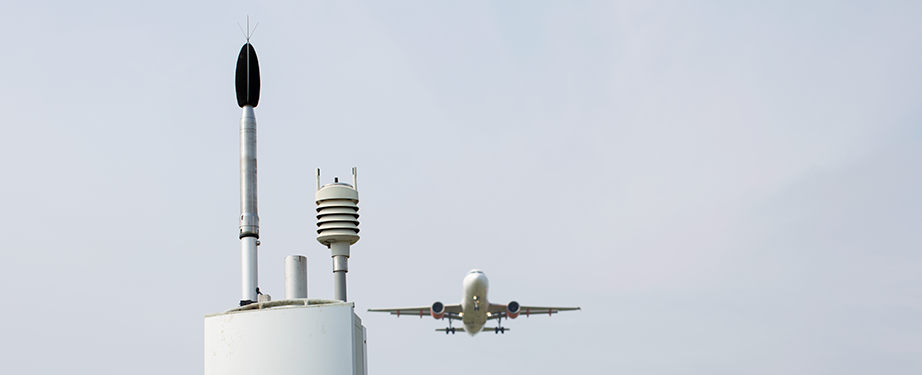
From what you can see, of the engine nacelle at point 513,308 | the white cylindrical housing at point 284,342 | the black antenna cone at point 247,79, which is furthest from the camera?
the engine nacelle at point 513,308

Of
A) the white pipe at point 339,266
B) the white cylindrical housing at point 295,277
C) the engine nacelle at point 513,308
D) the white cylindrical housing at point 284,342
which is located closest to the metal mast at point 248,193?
the white cylindrical housing at point 295,277

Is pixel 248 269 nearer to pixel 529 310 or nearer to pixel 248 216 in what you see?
pixel 248 216

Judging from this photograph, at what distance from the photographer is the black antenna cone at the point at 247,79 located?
35.0 m

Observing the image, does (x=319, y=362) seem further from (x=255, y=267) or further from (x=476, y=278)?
(x=476, y=278)

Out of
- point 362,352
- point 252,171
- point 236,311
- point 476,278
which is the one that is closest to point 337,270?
point 252,171

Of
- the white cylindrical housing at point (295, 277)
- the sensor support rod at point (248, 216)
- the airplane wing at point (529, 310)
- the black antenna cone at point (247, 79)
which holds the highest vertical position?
the black antenna cone at point (247, 79)

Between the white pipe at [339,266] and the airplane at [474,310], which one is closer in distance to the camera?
the white pipe at [339,266]

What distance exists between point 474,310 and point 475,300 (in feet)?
8.04

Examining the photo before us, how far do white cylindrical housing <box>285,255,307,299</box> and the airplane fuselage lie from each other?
5055 cm

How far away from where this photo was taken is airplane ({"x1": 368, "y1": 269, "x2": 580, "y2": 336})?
3164 inches

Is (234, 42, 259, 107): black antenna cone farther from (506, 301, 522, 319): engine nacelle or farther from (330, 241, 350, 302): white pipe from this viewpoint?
(506, 301, 522, 319): engine nacelle

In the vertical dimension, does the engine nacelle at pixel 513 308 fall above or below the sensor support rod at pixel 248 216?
below

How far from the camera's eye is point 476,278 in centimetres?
7950

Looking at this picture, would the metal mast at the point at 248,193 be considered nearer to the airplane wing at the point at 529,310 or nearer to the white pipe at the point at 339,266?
the white pipe at the point at 339,266
